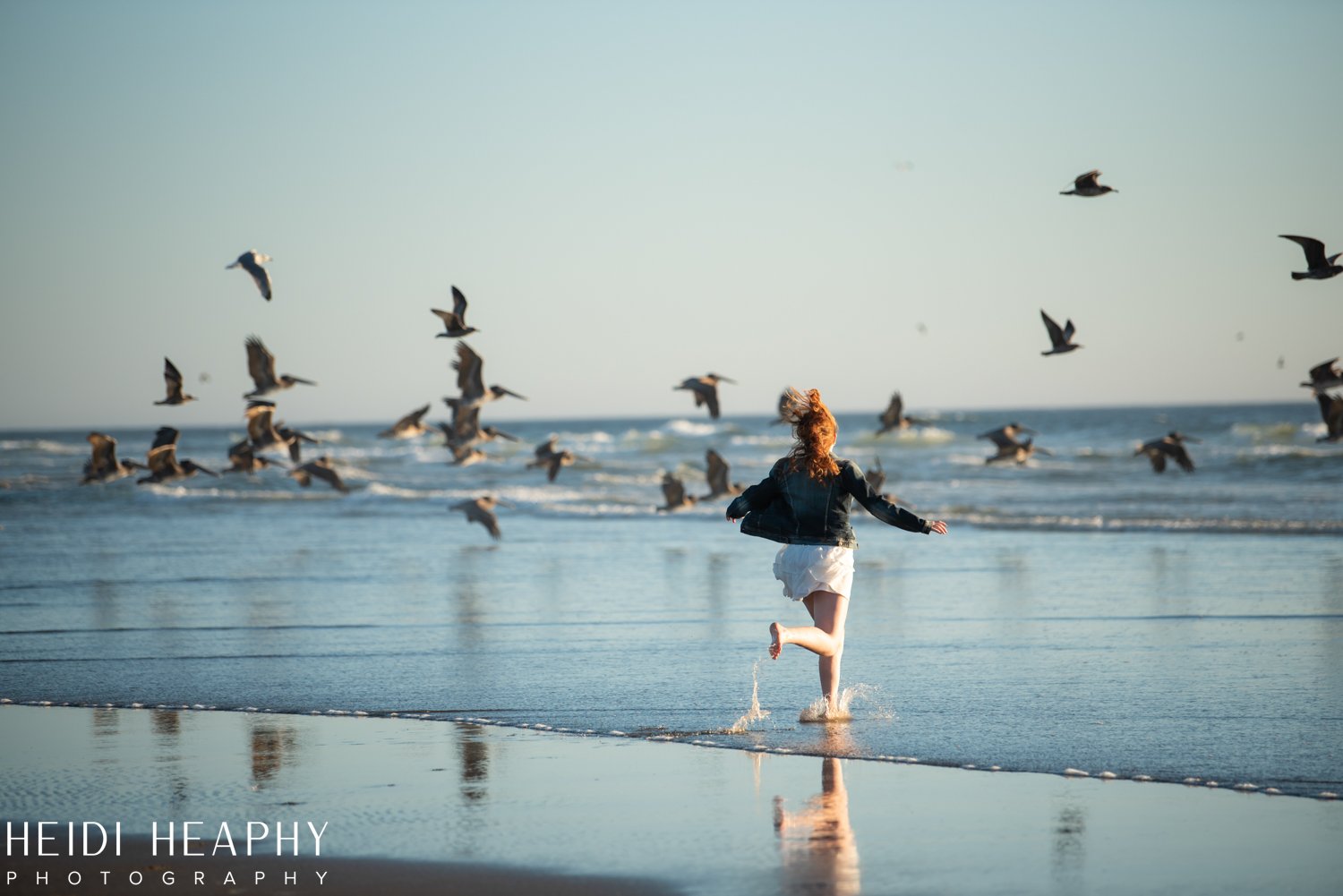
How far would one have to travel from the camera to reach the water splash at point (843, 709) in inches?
289

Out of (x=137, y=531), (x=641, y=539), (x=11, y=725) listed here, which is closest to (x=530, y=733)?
(x=11, y=725)

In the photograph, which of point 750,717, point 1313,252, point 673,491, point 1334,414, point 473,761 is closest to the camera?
point 473,761

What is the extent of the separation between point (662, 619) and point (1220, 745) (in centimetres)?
545

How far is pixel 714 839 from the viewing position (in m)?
5.20

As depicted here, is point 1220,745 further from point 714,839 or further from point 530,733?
point 530,733

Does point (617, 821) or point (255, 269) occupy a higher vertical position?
point (255, 269)

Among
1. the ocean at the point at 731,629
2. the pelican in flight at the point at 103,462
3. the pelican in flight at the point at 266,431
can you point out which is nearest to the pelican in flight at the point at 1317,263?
the ocean at the point at 731,629

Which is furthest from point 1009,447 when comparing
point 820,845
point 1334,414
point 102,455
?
point 820,845

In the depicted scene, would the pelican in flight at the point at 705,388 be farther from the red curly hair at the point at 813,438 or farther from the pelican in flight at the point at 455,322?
the red curly hair at the point at 813,438

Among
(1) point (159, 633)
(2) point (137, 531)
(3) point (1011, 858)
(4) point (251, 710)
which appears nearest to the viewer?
(3) point (1011, 858)

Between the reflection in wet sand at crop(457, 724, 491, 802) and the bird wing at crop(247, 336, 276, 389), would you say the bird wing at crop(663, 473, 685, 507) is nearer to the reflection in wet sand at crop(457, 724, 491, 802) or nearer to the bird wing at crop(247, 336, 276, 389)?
the bird wing at crop(247, 336, 276, 389)

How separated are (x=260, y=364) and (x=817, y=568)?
35.4 ft

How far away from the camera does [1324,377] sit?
16.3 m

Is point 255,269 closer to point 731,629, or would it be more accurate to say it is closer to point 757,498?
point 731,629
